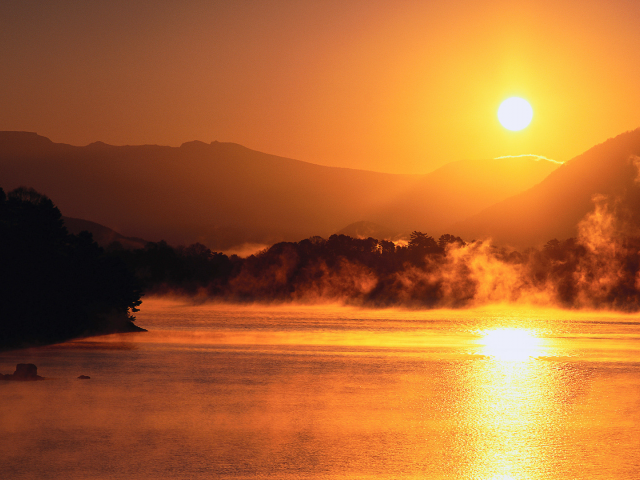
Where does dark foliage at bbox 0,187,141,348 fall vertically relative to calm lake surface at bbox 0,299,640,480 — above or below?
above

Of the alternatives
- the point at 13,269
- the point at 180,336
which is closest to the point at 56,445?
the point at 13,269

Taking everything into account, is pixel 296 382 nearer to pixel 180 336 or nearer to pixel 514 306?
pixel 180 336

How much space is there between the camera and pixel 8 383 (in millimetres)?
30516

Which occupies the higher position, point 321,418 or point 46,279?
point 46,279

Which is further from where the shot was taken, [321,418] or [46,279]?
[46,279]

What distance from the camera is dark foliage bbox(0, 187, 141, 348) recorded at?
55.7m

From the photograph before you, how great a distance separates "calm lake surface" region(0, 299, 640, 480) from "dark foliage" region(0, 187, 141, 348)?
12.4 metres

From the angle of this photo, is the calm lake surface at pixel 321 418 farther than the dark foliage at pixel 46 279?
No

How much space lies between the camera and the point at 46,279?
58.2 metres

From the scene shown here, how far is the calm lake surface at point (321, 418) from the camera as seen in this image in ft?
55.9

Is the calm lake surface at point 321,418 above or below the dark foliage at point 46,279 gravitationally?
below

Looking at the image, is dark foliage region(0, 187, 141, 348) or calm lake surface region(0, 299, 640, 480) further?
dark foliage region(0, 187, 141, 348)

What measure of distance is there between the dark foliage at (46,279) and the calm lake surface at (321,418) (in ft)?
40.8

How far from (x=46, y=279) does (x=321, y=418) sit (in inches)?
1585
